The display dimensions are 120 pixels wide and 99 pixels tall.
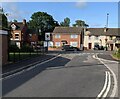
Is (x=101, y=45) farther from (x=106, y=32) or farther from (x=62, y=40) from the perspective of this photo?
(x=62, y=40)

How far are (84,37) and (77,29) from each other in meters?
4.03

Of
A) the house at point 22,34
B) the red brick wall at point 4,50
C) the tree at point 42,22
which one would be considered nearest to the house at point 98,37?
the house at point 22,34

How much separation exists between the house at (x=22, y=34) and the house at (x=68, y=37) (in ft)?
25.8

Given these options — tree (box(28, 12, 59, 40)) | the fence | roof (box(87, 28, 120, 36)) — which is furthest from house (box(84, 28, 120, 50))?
the fence

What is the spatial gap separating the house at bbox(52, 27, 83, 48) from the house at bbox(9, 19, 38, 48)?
785 centimetres

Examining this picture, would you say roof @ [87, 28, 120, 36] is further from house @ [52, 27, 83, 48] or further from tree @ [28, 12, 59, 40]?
tree @ [28, 12, 59, 40]

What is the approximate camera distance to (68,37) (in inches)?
4013

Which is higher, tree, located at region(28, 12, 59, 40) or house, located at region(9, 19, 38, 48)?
tree, located at region(28, 12, 59, 40)

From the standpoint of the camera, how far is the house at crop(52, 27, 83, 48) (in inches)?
3962

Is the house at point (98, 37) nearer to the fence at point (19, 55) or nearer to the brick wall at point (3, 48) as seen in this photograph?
the fence at point (19, 55)

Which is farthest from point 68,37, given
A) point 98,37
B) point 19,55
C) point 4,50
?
point 4,50

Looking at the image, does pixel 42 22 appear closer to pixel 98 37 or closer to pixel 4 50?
pixel 98 37

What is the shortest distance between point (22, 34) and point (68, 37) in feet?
48.2

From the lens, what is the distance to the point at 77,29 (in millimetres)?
104250
